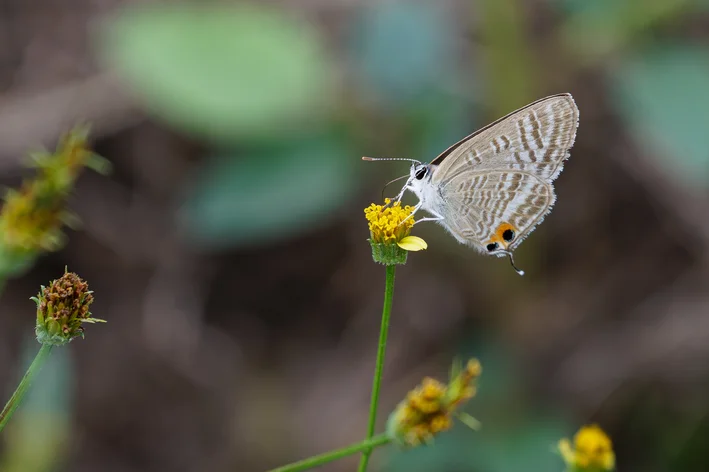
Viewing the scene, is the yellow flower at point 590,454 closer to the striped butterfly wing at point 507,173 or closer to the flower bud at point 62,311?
the striped butterfly wing at point 507,173

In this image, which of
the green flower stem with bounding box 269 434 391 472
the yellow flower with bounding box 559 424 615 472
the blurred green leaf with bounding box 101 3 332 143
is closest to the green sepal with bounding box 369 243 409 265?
the green flower stem with bounding box 269 434 391 472

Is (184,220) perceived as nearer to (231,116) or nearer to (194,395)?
(231,116)

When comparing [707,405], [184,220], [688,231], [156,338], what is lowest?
[156,338]

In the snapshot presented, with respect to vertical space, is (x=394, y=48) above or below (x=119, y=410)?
above

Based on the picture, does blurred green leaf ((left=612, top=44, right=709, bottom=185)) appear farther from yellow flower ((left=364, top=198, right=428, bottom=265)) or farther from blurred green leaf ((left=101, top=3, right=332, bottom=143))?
yellow flower ((left=364, top=198, right=428, bottom=265))

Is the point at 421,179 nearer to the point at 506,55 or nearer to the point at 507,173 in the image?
the point at 507,173

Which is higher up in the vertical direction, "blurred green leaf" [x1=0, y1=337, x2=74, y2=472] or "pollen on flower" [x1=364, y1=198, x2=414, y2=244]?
"pollen on flower" [x1=364, y1=198, x2=414, y2=244]

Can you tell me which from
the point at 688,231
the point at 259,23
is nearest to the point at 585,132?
the point at 688,231

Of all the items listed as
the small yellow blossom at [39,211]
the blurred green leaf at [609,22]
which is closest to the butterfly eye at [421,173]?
the small yellow blossom at [39,211]
